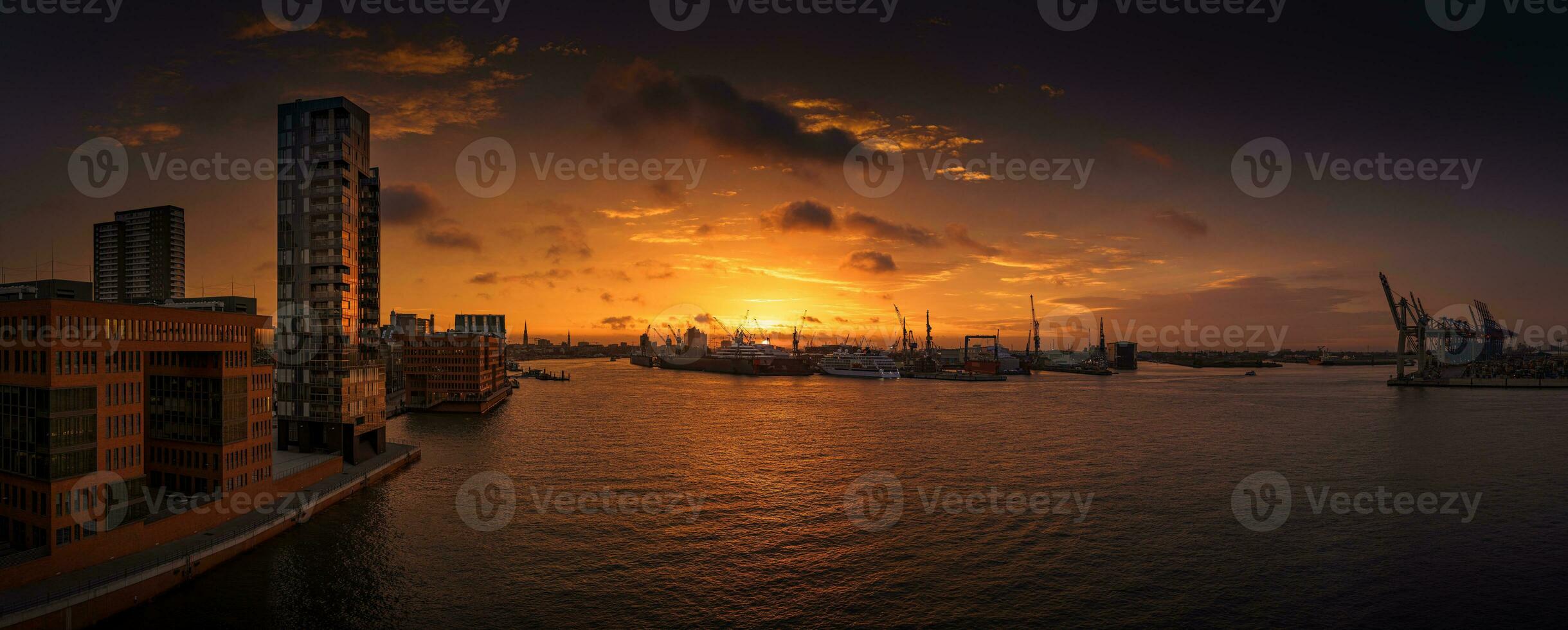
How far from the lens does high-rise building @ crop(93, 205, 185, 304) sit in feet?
559

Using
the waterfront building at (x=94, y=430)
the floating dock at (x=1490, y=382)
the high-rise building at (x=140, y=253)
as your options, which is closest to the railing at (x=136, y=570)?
the waterfront building at (x=94, y=430)

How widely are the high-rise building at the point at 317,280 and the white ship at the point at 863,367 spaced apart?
135 meters

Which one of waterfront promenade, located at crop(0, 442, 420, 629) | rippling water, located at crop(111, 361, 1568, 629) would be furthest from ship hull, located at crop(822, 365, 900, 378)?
waterfront promenade, located at crop(0, 442, 420, 629)

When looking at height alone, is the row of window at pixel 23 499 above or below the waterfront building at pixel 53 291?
below

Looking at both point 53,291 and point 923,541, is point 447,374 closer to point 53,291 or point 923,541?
point 53,291

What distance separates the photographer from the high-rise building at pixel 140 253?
170375mm

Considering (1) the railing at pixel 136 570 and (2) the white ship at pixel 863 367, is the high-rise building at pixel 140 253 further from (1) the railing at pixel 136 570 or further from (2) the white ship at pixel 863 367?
(1) the railing at pixel 136 570

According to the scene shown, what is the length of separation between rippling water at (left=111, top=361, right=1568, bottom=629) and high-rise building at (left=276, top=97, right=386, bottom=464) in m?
8.09

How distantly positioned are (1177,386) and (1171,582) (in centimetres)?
12825

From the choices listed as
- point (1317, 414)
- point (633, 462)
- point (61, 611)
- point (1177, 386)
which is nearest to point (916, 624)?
point (61, 611)

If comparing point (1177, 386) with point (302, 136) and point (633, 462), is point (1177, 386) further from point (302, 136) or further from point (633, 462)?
point (302, 136)

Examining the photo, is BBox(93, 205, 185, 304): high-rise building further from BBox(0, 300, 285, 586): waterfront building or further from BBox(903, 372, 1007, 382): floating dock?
BBox(903, 372, 1007, 382): floating dock

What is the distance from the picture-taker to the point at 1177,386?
138 m

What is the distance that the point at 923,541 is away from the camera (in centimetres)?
3322
